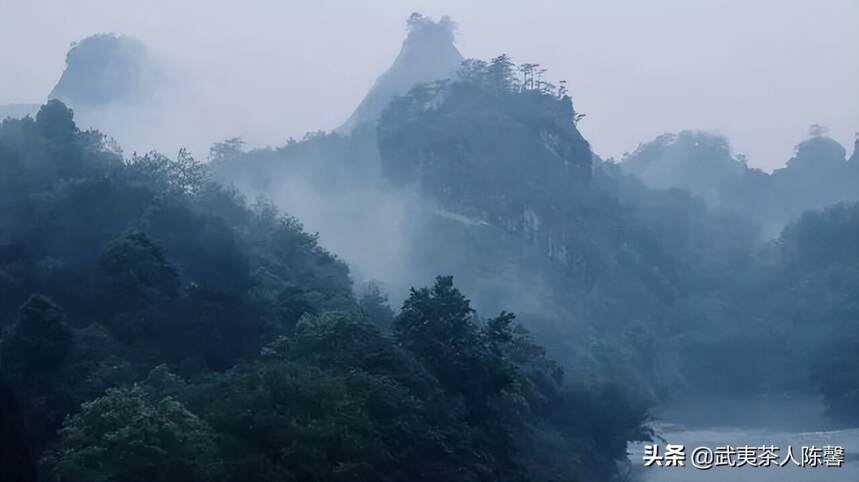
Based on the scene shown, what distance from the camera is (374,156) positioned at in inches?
2499

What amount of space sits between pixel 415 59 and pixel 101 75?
18.0m

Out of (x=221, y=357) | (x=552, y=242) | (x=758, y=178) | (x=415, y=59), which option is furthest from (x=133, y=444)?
(x=758, y=178)

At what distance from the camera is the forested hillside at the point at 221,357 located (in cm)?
1557

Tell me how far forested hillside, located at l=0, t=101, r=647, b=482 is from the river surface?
114 inches

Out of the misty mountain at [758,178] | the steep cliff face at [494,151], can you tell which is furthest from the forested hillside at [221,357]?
the misty mountain at [758,178]

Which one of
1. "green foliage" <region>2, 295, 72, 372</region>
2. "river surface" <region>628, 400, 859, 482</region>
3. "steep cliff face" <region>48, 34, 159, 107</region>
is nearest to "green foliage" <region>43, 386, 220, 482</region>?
"green foliage" <region>2, 295, 72, 372</region>

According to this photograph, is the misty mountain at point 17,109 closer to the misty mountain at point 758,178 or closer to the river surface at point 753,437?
the river surface at point 753,437

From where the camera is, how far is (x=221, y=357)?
2183 cm

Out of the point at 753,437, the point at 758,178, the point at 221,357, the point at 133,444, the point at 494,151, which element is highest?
the point at 758,178

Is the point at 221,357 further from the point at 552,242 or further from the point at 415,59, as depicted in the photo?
the point at 415,59

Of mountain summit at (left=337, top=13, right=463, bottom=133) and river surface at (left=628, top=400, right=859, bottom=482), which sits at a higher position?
mountain summit at (left=337, top=13, right=463, bottom=133)

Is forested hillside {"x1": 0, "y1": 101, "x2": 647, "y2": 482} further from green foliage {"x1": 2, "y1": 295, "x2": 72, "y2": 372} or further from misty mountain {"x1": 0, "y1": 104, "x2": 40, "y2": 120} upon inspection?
misty mountain {"x1": 0, "y1": 104, "x2": 40, "y2": 120}

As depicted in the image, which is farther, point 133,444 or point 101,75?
point 101,75

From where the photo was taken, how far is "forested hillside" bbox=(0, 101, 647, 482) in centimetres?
1557
